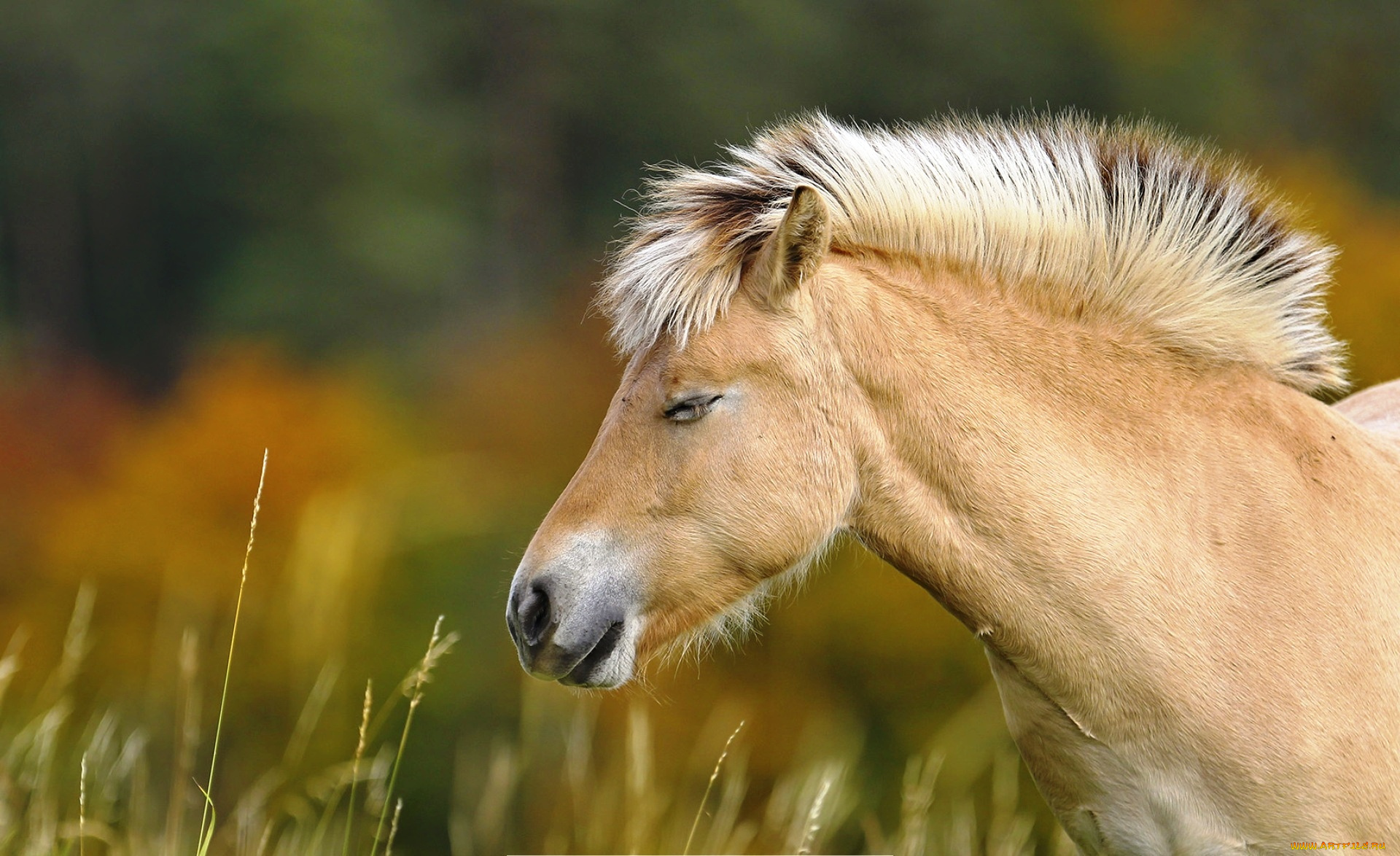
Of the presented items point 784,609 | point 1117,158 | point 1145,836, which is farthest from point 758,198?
point 784,609

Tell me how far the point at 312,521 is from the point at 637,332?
9.12 feet

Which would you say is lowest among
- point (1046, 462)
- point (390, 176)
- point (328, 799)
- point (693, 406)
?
point (390, 176)

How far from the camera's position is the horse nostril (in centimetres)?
342

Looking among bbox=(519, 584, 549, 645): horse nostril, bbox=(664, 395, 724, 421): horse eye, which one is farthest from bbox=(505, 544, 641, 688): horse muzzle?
bbox=(664, 395, 724, 421): horse eye

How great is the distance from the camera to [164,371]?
4444 cm

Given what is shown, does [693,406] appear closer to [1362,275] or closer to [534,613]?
[534,613]

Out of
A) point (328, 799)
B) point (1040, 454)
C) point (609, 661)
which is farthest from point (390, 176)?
point (1040, 454)

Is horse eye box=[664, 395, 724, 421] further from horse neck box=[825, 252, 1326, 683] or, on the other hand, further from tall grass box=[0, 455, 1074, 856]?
tall grass box=[0, 455, 1074, 856]

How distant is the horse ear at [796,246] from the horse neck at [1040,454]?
11 cm

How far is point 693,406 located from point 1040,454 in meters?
0.91

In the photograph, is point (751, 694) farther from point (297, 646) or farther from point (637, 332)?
point (637, 332)

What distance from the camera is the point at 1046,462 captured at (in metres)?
3.38

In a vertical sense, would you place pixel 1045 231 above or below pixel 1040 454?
above

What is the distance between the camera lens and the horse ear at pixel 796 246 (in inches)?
132
